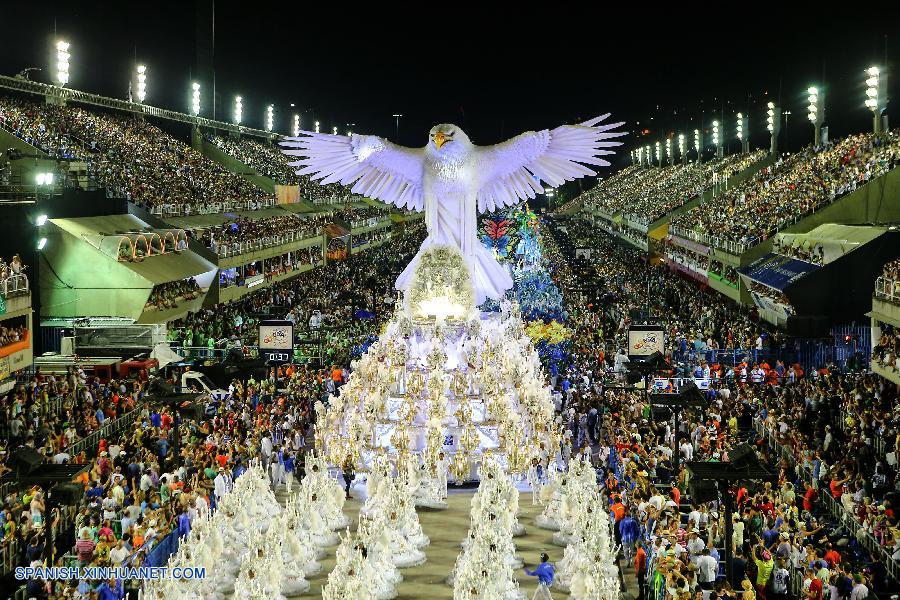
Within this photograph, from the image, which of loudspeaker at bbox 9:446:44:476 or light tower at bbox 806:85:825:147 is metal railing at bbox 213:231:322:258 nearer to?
light tower at bbox 806:85:825:147

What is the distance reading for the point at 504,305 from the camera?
30.9 metres

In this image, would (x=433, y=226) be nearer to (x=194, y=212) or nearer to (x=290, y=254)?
(x=194, y=212)

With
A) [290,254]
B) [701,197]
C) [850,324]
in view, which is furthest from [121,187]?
[701,197]

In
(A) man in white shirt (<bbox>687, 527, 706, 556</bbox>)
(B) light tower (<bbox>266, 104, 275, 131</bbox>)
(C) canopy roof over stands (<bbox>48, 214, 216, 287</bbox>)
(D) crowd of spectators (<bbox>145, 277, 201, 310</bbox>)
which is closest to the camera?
(A) man in white shirt (<bbox>687, 527, 706, 556</bbox>)

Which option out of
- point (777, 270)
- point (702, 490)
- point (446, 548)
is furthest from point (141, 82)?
point (702, 490)

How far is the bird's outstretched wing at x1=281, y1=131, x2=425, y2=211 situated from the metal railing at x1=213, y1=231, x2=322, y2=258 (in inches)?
982

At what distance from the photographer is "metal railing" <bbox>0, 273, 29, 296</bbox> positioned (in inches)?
1117

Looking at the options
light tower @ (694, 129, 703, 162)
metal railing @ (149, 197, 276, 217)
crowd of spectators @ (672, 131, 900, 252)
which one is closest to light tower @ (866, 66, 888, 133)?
crowd of spectators @ (672, 131, 900, 252)

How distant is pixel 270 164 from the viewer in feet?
301

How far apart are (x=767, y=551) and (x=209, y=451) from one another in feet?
39.9

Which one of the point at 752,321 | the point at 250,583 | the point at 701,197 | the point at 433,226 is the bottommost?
the point at 250,583

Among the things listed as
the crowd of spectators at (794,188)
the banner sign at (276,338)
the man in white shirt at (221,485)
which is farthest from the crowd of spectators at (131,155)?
the man in white shirt at (221,485)

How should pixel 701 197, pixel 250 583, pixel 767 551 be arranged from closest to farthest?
1. pixel 250 583
2. pixel 767 551
3. pixel 701 197

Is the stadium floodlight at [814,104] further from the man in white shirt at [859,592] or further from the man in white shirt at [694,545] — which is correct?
the man in white shirt at [859,592]
